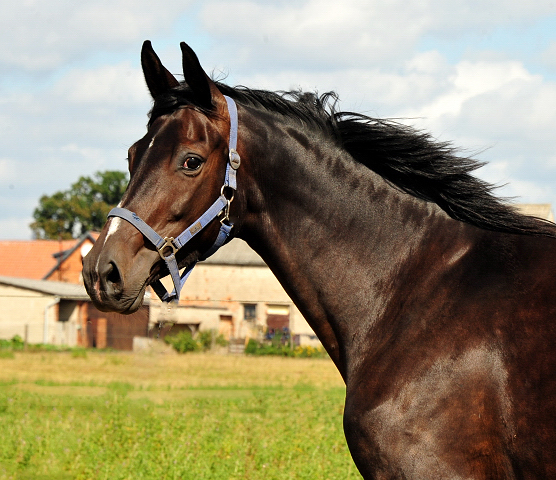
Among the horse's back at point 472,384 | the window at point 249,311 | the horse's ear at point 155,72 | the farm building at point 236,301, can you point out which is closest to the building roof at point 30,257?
the farm building at point 236,301

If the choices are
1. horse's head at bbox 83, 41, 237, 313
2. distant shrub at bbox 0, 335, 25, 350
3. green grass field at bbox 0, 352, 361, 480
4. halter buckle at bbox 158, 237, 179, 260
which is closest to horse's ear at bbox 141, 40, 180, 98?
horse's head at bbox 83, 41, 237, 313

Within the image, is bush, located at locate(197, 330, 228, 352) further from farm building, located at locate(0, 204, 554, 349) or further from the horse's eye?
the horse's eye

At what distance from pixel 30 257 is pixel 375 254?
203 feet

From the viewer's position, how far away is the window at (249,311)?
3862 cm

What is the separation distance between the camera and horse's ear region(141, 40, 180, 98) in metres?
3.53

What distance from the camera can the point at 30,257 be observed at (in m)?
60.7

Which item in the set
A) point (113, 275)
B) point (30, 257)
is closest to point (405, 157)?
point (113, 275)

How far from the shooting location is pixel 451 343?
115 inches

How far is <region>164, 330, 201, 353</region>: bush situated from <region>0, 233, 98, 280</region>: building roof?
26.6 metres

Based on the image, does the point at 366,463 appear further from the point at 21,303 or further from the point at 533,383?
the point at 21,303

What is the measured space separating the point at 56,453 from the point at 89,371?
15.9 metres

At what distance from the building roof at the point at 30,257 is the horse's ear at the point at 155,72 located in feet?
188

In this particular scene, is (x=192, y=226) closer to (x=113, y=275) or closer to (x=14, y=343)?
(x=113, y=275)

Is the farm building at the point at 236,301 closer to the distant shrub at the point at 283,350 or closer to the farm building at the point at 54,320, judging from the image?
the distant shrub at the point at 283,350
